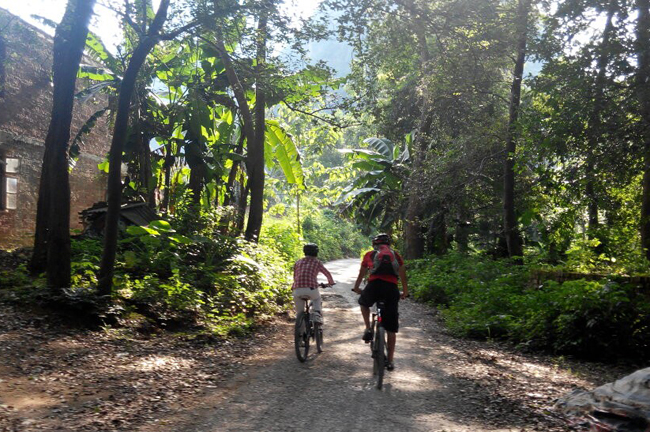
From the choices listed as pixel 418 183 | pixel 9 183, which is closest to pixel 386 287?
pixel 418 183

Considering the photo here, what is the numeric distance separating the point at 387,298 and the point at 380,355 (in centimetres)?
75

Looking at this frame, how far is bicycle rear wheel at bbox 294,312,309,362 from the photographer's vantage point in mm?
7645

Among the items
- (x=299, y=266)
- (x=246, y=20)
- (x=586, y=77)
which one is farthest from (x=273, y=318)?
(x=586, y=77)

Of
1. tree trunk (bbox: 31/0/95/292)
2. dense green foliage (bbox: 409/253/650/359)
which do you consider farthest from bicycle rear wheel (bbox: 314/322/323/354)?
tree trunk (bbox: 31/0/95/292)

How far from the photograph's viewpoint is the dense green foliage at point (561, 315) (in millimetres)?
8102

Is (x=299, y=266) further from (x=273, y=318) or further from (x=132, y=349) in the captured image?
(x=273, y=318)

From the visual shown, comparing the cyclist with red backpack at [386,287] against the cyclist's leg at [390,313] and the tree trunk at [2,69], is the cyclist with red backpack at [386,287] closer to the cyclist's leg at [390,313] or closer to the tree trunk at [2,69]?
the cyclist's leg at [390,313]

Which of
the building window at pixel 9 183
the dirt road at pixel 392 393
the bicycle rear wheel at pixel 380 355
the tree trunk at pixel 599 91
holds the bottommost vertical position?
the dirt road at pixel 392 393

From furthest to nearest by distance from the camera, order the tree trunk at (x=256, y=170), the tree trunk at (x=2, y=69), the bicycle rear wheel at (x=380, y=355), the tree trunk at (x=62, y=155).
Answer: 1. the tree trunk at (x=256, y=170)
2. the tree trunk at (x=2, y=69)
3. the tree trunk at (x=62, y=155)
4. the bicycle rear wheel at (x=380, y=355)

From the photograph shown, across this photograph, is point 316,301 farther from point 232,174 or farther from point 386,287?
point 232,174

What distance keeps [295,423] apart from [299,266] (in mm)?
3333

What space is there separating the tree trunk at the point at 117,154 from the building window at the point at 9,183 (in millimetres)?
8062

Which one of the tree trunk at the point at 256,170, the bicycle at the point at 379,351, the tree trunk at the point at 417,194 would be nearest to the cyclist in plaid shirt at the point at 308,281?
the bicycle at the point at 379,351

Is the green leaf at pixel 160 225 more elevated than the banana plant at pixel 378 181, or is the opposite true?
the banana plant at pixel 378 181
